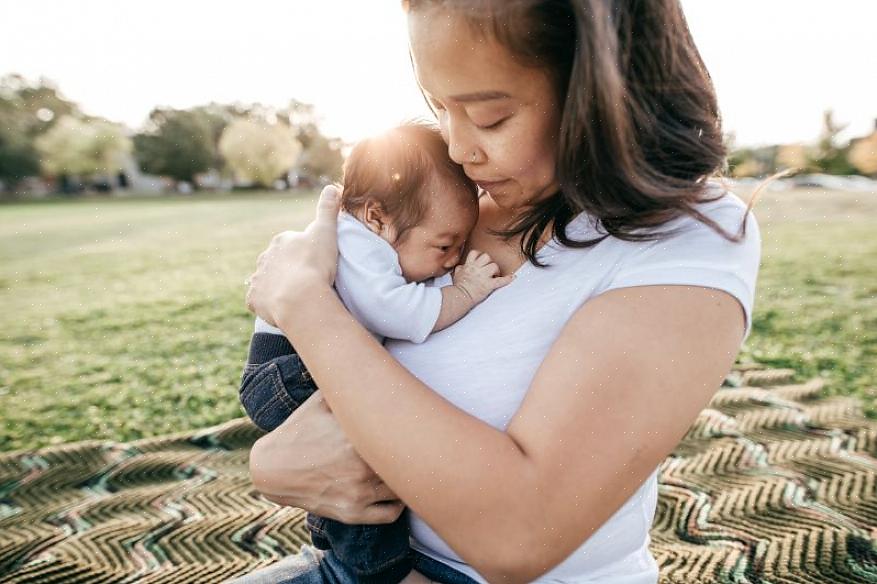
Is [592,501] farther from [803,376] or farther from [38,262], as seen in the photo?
[38,262]

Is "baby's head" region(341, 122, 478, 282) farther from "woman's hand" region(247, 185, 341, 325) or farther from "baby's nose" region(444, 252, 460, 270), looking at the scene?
"woman's hand" region(247, 185, 341, 325)

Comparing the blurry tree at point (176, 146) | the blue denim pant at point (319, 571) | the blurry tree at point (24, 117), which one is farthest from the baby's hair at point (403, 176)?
the blurry tree at point (176, 146)

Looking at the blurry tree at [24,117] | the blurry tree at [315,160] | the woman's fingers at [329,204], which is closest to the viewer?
the woman's fingers at [329,204]

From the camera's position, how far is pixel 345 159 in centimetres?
183

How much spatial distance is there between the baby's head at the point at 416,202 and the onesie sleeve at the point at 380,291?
59 millimetres

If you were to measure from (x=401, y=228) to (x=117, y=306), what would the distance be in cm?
686

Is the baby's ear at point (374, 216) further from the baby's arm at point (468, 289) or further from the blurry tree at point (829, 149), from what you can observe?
the blurry tree at point (829, 149)

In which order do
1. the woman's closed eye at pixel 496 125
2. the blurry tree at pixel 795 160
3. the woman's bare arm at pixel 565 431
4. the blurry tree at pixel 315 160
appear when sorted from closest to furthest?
A: the woman's bare arm at pixel 565 431 → the woman's closed eye at pixel 496 125 → the blurry tree at pixel 795 160 → the blurry tree at pixel 315 160

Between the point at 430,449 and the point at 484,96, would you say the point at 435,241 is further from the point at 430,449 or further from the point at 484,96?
the point at 430,449

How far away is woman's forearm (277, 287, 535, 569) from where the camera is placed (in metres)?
1.00

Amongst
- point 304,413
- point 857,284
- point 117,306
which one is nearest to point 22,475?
point 304,413

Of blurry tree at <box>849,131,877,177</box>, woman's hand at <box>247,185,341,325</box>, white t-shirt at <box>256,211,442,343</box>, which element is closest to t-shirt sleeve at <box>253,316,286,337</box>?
white t-shirt at <box>256,211,442,343</box>

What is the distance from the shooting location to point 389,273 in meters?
1.56

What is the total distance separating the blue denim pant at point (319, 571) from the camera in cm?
130
